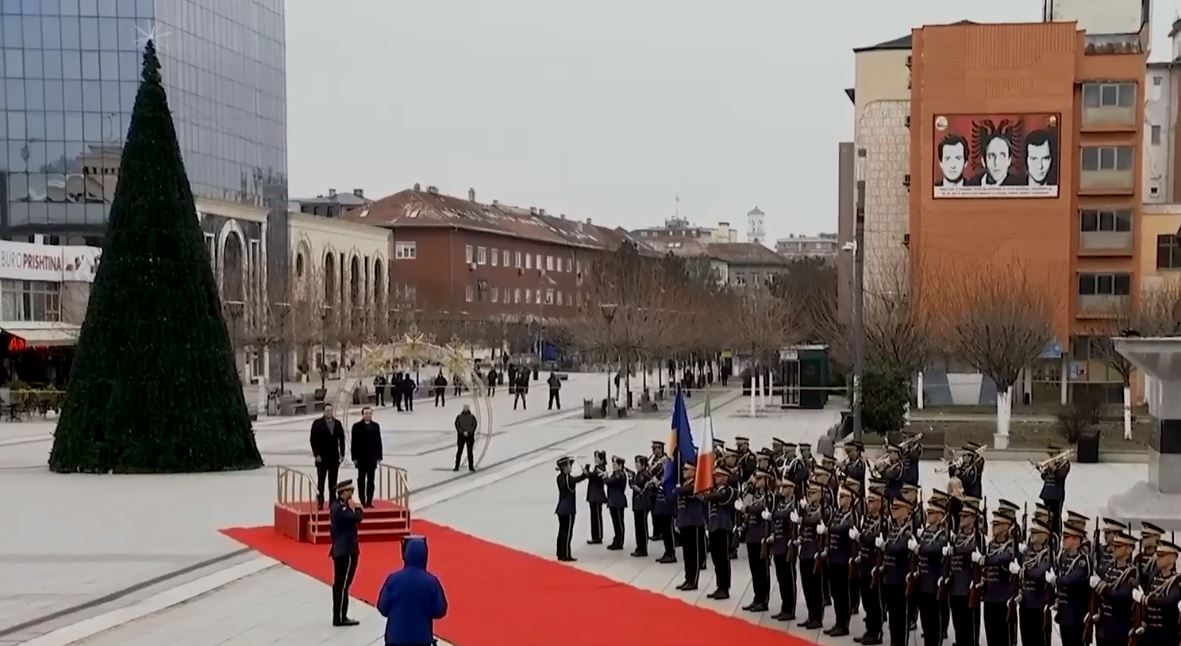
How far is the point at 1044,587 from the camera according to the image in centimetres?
1141

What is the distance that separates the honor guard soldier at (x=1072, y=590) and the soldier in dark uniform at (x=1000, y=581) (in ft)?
1.66

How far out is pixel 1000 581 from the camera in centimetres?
1180

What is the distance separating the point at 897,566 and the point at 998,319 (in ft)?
86.9

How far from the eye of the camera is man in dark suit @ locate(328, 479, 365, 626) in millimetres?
13602

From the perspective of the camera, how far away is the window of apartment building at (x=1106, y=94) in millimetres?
51344

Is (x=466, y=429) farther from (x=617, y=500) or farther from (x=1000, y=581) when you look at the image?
(x=1000, y=581)

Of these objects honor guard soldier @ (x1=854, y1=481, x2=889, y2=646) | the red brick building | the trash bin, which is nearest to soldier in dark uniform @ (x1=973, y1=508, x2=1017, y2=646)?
honor guard soldier @ (x1=854, y1=481, x2=889, y2=646)

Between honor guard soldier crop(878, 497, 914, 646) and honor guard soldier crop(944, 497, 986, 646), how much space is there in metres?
0.49

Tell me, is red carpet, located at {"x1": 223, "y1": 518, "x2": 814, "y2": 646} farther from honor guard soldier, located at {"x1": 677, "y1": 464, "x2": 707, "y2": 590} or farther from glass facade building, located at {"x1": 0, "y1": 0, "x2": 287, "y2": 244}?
glass facade building, located at {"x1": 0, "y1": 0, "x2": 287, "y2": 244}

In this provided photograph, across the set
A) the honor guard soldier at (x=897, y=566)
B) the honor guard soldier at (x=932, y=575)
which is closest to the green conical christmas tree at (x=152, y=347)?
the honor guard soldier at (x=897, y=566)

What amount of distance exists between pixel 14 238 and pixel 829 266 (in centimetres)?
8277

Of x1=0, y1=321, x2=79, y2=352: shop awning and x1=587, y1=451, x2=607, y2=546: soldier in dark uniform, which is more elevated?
x1=0, y1=321, x2=79, y2=352: shop awning

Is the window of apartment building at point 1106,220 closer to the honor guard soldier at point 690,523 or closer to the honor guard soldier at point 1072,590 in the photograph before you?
the honor guard soldier at point 690,523

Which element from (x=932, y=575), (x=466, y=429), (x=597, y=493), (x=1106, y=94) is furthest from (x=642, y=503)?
(x=1106, y=94)
